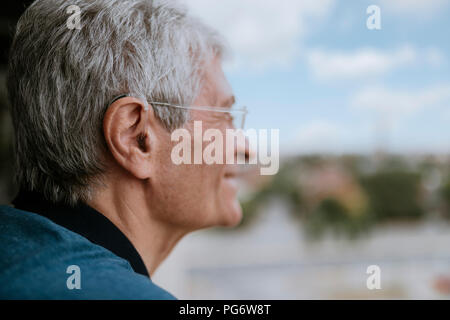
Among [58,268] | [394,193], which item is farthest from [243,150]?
[394,193]

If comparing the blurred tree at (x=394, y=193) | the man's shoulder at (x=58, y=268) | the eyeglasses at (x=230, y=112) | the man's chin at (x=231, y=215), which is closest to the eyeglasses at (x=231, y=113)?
the eyeglasses at (x=230, y=112)

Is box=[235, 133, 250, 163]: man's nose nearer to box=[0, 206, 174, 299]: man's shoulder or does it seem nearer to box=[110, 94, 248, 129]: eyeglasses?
box=[110, 94, 248, 129]: eyeglasses

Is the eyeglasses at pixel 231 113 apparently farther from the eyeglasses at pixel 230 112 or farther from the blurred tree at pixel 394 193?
the blurred tree at pixel 394 193

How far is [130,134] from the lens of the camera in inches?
35.3

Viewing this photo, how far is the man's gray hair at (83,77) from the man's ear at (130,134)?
2 cm

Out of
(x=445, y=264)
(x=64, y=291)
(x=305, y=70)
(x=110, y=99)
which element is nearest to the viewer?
(x=64, y=291)

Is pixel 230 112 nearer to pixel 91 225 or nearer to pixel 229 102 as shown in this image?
pixel 229 102

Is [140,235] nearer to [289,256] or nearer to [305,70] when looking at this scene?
[305,70]

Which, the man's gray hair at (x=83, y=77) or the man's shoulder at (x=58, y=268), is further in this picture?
the man's gray hair at (x=83, y=77)

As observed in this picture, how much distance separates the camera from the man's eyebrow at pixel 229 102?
3.43ft

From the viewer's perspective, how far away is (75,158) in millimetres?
904

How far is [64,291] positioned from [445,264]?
262 inches

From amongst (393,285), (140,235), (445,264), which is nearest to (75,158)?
(140,235)

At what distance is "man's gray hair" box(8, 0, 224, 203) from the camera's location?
34.9 inches
